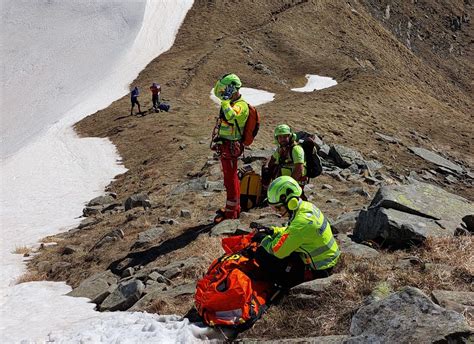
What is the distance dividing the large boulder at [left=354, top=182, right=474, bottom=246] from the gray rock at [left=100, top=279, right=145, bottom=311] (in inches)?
160

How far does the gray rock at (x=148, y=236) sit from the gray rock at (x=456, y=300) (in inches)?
278

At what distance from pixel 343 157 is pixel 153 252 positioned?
9455 mm

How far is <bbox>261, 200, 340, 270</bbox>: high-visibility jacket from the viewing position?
7383mm

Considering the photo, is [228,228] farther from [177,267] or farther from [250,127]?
[250,127]

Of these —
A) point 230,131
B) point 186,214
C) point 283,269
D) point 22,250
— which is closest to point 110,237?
point 186,214

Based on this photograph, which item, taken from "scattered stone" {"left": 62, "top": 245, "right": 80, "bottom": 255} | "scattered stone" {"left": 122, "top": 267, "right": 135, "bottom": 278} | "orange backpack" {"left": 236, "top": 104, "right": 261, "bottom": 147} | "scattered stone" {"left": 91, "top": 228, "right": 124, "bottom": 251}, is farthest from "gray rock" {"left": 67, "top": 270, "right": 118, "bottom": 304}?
"orange backpack" {"left": 236, "top": 104, "right": 261, "bottom": 147}

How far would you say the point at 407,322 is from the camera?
5.76 meters

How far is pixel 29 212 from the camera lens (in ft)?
60.3

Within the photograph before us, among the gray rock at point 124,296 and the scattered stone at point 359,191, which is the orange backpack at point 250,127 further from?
the scattered stone at point 359,191

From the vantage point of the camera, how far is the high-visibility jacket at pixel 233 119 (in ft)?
34.8

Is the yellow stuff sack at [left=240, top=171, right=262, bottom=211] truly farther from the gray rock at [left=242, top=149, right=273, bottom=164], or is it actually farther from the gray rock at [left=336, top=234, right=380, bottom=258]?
the gray rock at [left=242, top=149, right=273, bottom=164]

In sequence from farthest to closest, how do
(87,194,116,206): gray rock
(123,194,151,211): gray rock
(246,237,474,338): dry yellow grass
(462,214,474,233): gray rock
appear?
(87,194,116,206): gray rock < (123,194,151,211): gray rock < (462,214,474,233): gray rock < (246,237,474,338): dry yellow grass

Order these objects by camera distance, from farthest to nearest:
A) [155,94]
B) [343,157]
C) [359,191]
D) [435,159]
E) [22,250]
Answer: [155,94]
[435,159]
[343,157]
[359,191]
[22,250]

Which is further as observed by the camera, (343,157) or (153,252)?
(343,157)
